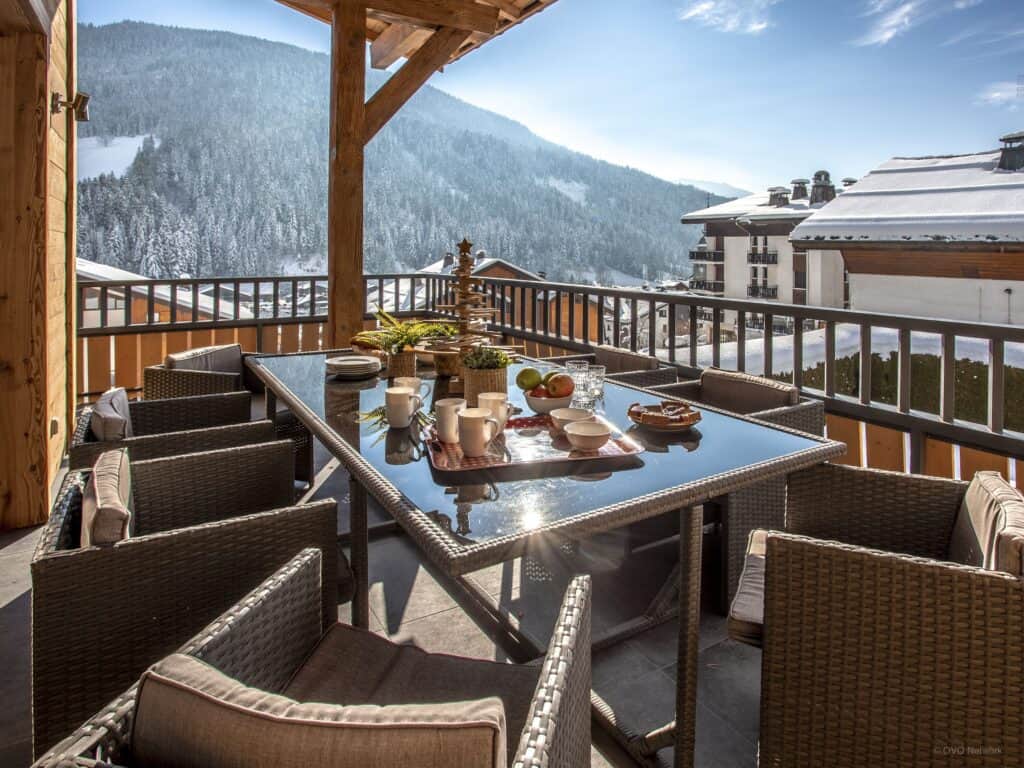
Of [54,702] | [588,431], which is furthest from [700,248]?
[54,702]

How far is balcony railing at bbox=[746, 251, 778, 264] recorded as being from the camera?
8.20 m

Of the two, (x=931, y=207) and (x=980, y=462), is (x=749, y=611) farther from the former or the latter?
(x=931, y=207)

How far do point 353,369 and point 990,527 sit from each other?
2.16 m

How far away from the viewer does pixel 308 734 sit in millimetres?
669

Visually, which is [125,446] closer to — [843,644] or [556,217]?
[843,644]

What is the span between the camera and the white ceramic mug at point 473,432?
1.61 metres

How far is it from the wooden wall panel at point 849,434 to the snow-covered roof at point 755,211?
4.77 m

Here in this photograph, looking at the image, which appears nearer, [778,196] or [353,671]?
[353,671]

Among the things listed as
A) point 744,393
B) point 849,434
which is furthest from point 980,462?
point 744,393

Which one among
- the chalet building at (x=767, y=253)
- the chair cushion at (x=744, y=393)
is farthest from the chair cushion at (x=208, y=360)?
the chalet building at (x=767, y=253)

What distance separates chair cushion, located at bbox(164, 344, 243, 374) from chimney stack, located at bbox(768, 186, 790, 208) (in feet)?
22.8

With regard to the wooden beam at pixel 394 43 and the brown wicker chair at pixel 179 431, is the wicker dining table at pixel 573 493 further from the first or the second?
the wooden beam at pixel 394 43

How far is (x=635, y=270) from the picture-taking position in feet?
43.2

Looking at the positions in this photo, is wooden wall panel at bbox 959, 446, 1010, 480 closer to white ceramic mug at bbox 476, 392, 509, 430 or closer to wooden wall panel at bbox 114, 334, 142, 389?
white ceramic mug at bbox 476, 392, 509, 430
